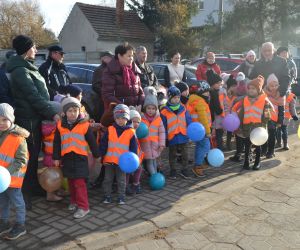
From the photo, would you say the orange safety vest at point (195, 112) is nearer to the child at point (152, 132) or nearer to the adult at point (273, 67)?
the child at point (152, 132)

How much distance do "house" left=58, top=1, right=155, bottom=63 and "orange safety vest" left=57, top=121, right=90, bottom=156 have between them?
835 inches

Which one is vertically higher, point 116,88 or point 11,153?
point 116,88

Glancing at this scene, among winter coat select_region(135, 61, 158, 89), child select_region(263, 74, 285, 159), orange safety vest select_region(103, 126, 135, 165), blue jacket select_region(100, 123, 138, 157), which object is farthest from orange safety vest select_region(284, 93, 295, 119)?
orange safety vest select_region(103, 126, 135, 165)

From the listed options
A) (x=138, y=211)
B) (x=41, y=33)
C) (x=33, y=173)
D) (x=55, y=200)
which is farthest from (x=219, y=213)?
(x=41, y=33)

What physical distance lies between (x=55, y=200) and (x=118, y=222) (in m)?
1.14

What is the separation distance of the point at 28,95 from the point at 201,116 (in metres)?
2.79

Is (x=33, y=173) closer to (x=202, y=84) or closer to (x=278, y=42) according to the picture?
(x=202, y=84)

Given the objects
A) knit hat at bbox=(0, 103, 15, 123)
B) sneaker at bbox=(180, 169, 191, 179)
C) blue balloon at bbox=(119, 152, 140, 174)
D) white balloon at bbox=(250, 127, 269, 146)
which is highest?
knit hat at bbox=(0, 103, 15, 123)

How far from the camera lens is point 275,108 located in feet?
24.2

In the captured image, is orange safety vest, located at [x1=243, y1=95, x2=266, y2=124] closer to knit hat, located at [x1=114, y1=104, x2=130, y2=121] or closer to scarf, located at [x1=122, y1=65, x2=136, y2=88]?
scarf, located at [x1=122, y1=65, x2=136, y2=88]

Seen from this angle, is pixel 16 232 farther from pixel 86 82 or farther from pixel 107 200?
pixel 86 82

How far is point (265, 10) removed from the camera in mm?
22703

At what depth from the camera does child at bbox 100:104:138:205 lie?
4855mm

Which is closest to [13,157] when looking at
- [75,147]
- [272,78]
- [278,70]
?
[75,147]
